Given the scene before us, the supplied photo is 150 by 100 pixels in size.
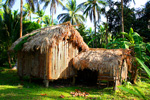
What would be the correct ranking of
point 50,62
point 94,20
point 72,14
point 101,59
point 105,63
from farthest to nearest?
point 72,14 → point 94,20 → point 101,59 → point 105,63 → point 50,62

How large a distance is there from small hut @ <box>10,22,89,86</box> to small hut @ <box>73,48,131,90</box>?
0.74m

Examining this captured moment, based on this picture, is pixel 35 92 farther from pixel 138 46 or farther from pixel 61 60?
pixel 138 46

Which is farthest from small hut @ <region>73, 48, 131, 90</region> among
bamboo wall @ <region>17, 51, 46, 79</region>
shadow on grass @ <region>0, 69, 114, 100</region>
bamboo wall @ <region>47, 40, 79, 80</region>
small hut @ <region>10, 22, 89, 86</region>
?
bamboo wall @ <region>17, 51, 46, 79</region>

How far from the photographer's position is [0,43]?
15.7 meters

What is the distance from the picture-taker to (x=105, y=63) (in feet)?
25.6

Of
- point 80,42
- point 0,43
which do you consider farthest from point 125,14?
point 0,43

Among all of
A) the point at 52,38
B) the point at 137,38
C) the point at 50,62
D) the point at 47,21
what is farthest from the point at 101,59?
the point at 47,21

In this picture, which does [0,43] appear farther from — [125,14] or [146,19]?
[146,19]

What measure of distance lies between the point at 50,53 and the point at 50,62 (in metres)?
0.50

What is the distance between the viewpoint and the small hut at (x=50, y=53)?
757 centimetres

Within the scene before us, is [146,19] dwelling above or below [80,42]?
above

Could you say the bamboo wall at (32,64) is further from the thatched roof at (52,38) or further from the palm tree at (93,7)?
the palm tree at (93,7)

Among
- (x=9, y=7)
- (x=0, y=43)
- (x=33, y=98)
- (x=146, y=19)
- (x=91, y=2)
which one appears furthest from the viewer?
(x=91, y=2)

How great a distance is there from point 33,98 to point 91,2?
727 inches
